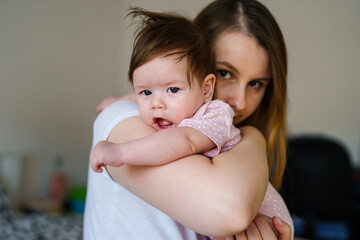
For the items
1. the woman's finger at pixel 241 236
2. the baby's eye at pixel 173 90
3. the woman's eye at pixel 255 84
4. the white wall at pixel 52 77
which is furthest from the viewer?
the white wall at pixel 52 77

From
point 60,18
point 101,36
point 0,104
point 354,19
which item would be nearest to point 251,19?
point 0,104

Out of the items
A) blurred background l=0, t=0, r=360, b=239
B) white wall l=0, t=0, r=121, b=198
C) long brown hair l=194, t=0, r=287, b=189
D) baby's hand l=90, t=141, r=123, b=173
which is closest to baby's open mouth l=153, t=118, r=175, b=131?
baby's hand l=90, t=141, r=123, b=173

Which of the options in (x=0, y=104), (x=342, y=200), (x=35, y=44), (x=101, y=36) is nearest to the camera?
(x=342, y=200)

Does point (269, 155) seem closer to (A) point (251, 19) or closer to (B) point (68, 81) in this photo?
(A) point (251, 19)

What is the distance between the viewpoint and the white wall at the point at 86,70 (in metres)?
3.37

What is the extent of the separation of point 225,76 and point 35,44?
306cm

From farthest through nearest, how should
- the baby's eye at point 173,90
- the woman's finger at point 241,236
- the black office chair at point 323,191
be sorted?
the black office chair at point 323,191
the baby's eye at point 173,90
the woman's finger at point 241,236

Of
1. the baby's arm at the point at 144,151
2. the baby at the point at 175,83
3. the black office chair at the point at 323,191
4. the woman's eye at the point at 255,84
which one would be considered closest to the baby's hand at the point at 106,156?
the baby's arm at the point at 144,151

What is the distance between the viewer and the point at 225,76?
1015mm

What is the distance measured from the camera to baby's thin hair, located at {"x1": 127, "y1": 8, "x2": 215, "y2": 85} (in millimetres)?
794

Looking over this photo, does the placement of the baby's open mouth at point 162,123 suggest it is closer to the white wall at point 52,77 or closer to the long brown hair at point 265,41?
the long brown hair at point 265,41

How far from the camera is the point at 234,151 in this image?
721 mm

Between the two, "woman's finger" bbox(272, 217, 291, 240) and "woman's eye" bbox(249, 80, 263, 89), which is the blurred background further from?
"woman's finger" bbox(272, 217, 291, 240)

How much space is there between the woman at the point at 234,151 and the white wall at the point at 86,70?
197cm
